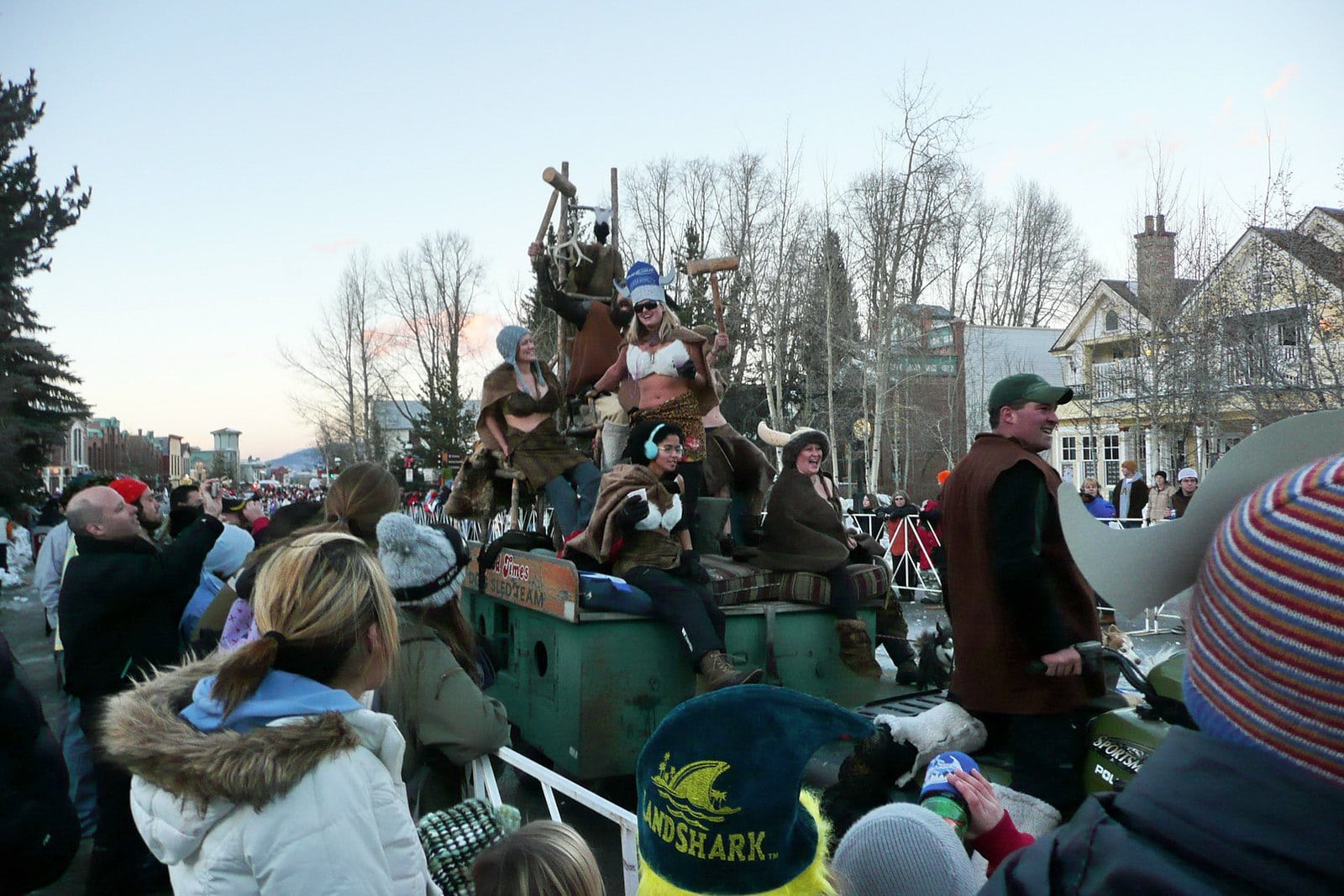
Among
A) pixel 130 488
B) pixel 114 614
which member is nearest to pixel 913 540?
pixel 130 488

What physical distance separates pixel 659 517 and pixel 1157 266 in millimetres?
19371

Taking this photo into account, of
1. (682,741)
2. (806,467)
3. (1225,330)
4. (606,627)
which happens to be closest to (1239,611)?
(682,741)

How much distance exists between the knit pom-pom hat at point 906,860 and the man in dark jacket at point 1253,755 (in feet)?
2.34

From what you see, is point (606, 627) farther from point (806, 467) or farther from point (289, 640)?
point (289, 640)

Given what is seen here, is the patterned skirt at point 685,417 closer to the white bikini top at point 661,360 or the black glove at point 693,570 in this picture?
the white bikini top at point 661,360

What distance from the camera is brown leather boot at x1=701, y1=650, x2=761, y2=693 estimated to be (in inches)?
185

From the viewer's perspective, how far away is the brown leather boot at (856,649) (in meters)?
5.46

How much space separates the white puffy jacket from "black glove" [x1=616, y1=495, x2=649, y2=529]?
11.0 ft

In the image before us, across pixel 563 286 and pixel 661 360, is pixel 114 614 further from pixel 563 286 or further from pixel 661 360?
pixel 563 286

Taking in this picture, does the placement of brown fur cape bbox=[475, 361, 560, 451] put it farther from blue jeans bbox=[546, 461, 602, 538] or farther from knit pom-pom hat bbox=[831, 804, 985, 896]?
knit pom-pom hat bbox=[831, 804, 985, 896]

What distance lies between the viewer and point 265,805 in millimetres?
1739

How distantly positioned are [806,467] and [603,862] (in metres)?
2.57

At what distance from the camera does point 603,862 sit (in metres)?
4.64

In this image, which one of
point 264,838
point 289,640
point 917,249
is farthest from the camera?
point 917,249
